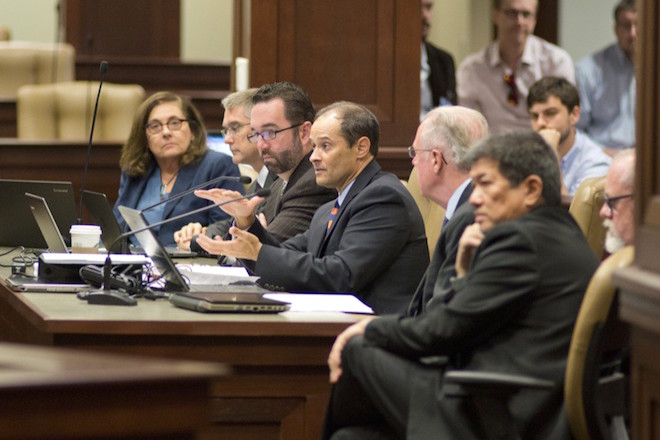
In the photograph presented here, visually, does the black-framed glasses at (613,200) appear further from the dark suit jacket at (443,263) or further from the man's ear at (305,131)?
the man's ear at (305,131)

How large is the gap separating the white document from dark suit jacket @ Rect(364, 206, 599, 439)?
61cm

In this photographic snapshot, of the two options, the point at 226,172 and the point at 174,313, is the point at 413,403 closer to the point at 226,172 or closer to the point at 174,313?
the point at 174,313

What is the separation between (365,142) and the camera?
3.92 m

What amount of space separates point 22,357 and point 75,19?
8.50m

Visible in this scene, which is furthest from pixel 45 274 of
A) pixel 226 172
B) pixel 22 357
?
pixel 22 357

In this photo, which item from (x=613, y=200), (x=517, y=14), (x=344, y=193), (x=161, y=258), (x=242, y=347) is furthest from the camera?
(x=517, y=14)

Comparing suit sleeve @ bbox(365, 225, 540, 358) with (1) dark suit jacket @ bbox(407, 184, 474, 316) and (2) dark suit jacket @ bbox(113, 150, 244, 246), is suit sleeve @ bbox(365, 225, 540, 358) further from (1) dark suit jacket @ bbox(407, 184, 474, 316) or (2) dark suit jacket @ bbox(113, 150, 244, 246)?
(2) dark suit jacket @ bbox(113, 150, 244, 246)

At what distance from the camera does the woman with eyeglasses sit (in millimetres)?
5293

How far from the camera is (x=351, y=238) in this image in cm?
365

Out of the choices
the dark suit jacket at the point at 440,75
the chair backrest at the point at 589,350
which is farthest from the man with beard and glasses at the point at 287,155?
the dark suit jacket at the point at 440,75

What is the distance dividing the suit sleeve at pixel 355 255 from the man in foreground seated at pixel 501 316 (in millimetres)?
818

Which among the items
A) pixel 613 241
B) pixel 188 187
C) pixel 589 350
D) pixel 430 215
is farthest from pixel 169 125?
pixel 589 350

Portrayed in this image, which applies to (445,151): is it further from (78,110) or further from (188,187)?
(78,110)

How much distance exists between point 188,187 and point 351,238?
68.9 inches
